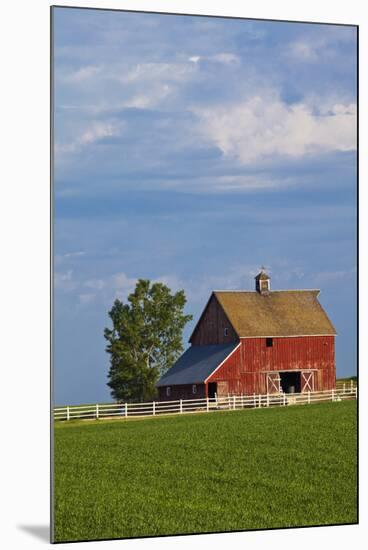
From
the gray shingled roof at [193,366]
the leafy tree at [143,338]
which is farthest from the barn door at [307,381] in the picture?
the leafy tree at [143,338]

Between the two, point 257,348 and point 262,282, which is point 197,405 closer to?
point 257,348

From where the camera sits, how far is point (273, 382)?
12641 millimetres

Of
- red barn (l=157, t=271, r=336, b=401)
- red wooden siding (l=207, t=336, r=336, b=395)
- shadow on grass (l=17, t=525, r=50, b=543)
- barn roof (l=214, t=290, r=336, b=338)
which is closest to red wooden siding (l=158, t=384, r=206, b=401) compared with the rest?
red barn (l=157, t=271, r=336, b=401)

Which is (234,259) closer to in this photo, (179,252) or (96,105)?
(179,252)

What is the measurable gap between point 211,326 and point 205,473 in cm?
138

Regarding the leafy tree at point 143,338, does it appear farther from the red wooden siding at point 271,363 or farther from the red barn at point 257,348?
the red wooden siding at point 271,363

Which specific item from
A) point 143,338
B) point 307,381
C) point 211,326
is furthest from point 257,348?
point 143,338

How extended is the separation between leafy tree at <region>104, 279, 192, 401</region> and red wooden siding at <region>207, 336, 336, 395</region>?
2.48ft

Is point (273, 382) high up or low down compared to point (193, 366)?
down

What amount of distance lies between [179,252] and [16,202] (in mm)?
1574

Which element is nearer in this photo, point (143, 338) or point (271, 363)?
point (143, 338)

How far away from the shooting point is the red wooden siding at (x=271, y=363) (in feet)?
41.1

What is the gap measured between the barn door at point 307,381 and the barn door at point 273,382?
0.25 metres

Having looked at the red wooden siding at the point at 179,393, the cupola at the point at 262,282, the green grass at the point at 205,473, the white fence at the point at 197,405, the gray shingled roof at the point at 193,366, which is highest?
the cupola at the point at 262,282
